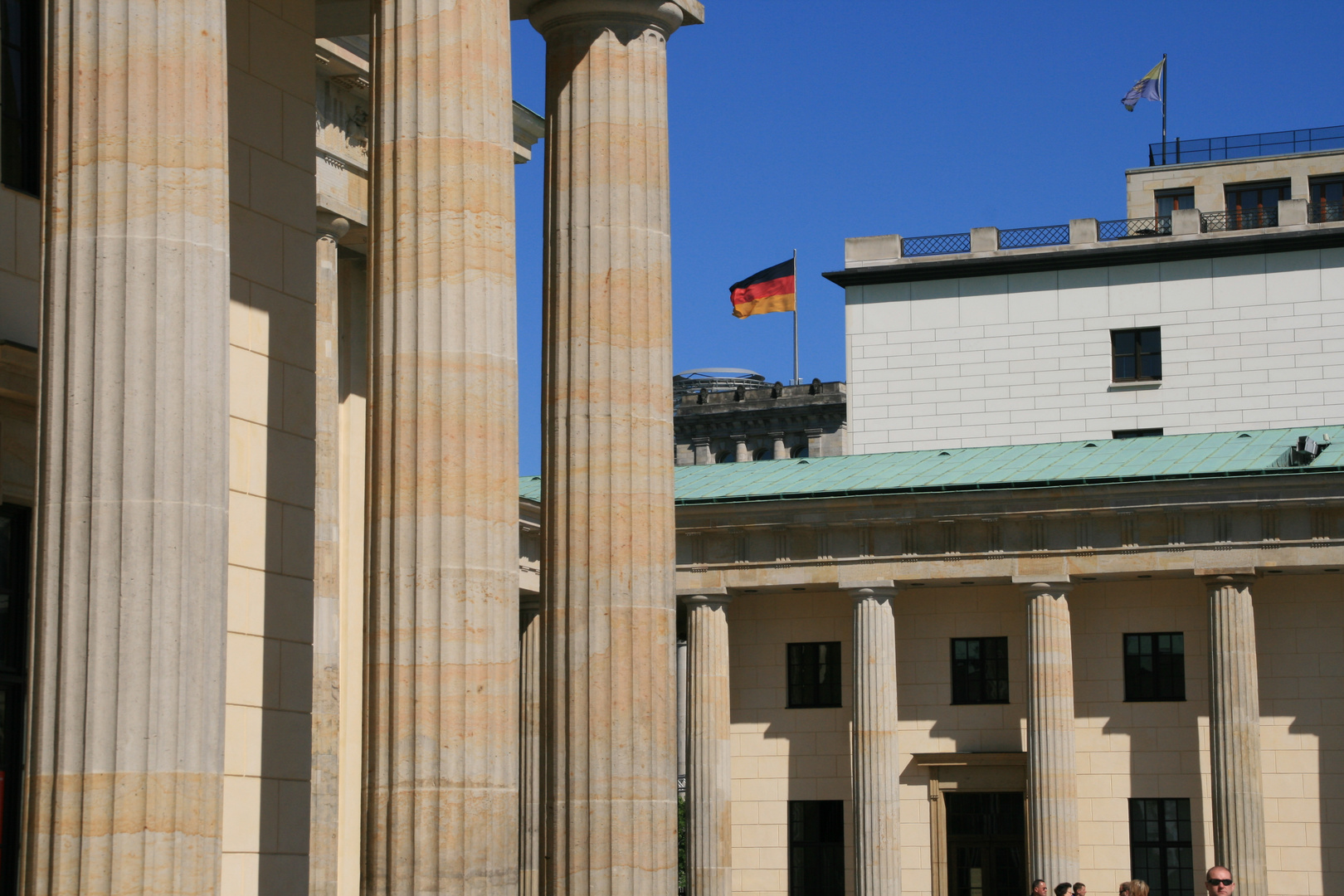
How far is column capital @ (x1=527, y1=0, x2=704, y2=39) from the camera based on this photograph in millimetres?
26781

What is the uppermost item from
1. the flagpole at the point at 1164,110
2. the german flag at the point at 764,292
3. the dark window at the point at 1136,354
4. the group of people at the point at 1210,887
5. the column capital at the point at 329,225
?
the flagpole at the point at 1164,110

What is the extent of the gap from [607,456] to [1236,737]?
36.8 meters

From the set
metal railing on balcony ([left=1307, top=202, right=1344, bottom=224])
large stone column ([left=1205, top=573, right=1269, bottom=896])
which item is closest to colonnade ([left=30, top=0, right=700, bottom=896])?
large stone column ([left=1205, top=573, right=1269, bottom=896])

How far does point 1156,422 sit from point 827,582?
24320mm

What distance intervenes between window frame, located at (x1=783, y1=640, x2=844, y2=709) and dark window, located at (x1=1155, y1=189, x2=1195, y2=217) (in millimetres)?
49144

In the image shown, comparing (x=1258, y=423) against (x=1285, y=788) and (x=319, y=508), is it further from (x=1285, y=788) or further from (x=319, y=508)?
(x=319, y=508)

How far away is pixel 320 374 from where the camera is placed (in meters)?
35.4

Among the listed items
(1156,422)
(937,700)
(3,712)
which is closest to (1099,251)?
(1156,422)

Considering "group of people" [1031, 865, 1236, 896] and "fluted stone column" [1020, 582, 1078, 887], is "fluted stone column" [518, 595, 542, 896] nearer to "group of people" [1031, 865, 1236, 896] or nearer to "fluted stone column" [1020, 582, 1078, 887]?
"group of people" [1031, 865, 1236, 896]

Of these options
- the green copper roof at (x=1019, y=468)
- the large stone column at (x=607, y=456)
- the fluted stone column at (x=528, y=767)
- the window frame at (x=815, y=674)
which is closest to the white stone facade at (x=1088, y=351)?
the green copper roof at (x=1019, y=468)

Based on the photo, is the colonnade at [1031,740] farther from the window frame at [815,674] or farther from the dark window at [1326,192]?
the dark window at [1326,192]

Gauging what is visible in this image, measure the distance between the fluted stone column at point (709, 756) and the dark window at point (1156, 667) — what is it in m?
13.0

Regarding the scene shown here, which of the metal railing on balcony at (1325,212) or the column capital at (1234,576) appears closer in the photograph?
the column capital at (1234,576)

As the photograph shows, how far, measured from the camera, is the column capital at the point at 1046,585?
197 ft
